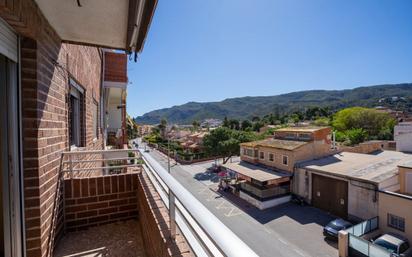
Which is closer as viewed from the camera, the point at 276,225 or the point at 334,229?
the point at 334,229

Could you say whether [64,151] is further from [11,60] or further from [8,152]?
[11,60]

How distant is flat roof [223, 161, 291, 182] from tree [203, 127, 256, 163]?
5.21m

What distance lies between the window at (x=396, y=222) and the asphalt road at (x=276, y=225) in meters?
2.87

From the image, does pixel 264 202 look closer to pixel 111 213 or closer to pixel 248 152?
pixel 248 152

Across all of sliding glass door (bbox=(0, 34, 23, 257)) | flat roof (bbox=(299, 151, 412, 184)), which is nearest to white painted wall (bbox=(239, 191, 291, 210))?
flat roof (bbox=(299, 151, 412, 184))

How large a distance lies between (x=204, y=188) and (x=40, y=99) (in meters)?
17.8

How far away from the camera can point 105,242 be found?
299cm

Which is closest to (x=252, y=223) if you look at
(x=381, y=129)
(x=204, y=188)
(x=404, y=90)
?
(x=204, y=188)

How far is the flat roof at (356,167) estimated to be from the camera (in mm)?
11638

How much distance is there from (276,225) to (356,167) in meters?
6.82

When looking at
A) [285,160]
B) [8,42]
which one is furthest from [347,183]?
[8,42]

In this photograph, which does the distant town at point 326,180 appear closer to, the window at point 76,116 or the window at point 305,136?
the window at point 305,136

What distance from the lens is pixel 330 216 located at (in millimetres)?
12812

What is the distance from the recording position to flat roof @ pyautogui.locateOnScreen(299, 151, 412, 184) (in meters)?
11.6
